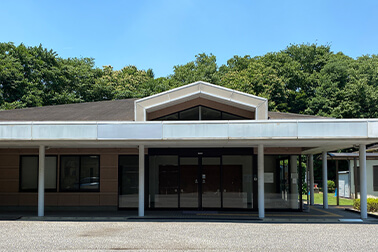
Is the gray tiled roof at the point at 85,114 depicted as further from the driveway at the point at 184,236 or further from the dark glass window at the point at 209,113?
the driveway at the point at 184,236

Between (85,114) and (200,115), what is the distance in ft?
17.0

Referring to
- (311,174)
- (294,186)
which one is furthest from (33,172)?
(311,174)

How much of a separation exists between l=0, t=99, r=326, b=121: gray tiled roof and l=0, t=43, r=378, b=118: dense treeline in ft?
44.3

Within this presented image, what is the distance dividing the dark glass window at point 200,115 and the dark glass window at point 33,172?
17.7 ft

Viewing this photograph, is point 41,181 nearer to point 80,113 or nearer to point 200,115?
point 80,113

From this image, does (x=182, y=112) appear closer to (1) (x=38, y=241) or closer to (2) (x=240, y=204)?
(2) (x=240, y=204)

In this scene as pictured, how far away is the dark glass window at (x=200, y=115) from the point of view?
17.0 meters

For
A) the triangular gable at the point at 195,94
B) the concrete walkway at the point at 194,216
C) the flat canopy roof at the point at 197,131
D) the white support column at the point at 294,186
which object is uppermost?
the triangular gable at the point at 195,94

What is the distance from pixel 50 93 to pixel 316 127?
28.4m

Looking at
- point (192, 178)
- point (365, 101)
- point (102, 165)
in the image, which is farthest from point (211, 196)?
point (365, 101)

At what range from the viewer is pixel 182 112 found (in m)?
17.0

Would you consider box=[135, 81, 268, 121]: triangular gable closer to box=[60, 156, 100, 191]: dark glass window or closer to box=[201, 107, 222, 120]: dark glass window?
box=[201, 107, 222, 120]: dark glass window

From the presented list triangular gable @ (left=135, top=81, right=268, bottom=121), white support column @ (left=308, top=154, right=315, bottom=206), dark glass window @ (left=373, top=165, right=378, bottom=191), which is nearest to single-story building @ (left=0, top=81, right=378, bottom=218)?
triangular gable @ (left=135, top=81, right=268, bottom=121)

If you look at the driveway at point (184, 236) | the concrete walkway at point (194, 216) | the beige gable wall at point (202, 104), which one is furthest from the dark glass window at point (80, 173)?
the driveway at point (184, 236)
